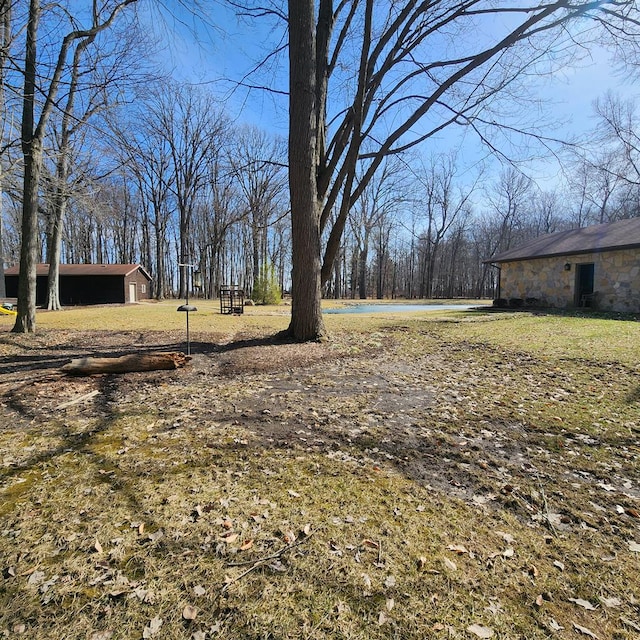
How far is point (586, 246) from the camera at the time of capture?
15164 millimetres

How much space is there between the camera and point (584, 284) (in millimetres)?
16094

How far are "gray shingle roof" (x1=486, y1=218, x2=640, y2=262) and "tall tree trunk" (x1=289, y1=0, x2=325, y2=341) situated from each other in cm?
1336

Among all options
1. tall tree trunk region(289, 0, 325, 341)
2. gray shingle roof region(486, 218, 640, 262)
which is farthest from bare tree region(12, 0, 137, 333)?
gray shingle roof region(486, 218, 640, 262)

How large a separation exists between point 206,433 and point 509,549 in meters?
2.45

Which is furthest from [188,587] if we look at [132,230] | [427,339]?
[132,230]

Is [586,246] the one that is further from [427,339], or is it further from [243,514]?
[243,514]

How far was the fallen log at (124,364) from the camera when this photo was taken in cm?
502

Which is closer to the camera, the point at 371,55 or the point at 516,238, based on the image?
the point at 371,55

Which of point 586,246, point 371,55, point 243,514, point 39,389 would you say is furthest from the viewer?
point 586,246

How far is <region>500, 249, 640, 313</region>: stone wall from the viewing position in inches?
543

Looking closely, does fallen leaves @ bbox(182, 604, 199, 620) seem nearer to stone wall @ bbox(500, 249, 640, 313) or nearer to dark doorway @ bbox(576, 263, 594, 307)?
stone wall @ bbox(500, 249, 640, 313)

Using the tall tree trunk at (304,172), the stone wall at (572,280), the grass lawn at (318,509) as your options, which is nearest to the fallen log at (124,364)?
the grass lawn at (318,509)

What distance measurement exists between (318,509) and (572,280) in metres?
17.9

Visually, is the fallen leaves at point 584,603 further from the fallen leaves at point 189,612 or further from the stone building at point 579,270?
the stone building at point 579,270
